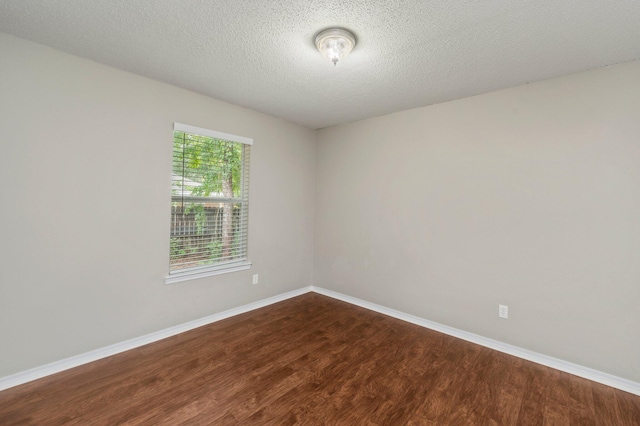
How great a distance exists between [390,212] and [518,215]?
4.33 feet

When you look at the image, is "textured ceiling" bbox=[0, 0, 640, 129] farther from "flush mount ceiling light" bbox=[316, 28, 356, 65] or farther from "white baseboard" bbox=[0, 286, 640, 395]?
"white baseboard" bbox=[0, 286, 640, 395]

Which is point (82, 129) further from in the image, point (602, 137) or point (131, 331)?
point (602, 137)

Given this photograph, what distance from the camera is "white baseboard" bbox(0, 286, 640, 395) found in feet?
6.78

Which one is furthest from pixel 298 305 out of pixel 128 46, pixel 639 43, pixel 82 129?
pixel 639 43

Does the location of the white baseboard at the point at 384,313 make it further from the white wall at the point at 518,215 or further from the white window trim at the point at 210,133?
the white window trim at the point at 210,133

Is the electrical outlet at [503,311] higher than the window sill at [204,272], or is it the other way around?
the window sill at [204,272]

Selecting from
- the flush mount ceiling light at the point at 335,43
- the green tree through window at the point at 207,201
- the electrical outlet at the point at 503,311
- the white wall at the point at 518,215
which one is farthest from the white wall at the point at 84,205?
the electrical outlet at the point at 503,311

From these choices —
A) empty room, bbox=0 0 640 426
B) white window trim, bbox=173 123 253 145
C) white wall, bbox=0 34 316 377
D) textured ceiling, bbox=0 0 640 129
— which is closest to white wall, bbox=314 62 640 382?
empty room, bbox=0 0 640 426

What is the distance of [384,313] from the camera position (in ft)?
11.3

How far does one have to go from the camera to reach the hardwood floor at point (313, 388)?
68.6 inches

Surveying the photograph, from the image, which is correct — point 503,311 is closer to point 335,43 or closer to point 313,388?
point 313,388

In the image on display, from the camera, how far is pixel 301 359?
2393mm

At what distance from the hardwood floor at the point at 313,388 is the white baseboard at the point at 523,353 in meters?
0.08

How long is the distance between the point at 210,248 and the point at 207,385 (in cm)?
149
